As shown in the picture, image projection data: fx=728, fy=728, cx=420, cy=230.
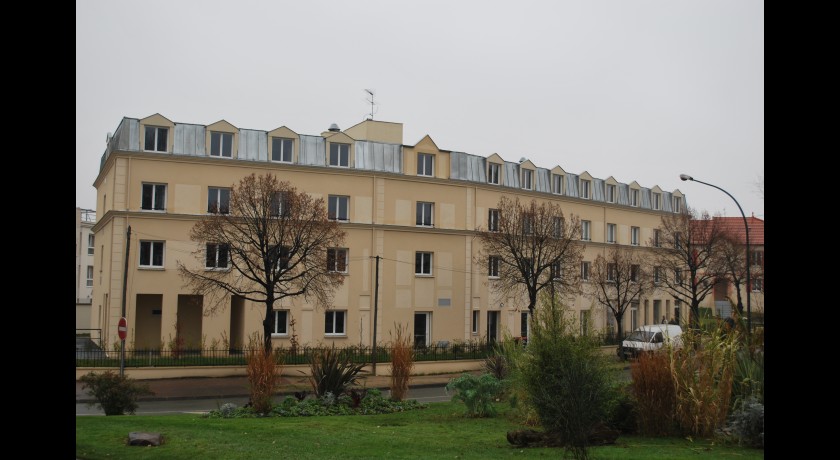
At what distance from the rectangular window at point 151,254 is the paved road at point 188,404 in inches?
452

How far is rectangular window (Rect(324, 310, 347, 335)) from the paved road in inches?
418

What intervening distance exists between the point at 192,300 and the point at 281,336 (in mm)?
4606

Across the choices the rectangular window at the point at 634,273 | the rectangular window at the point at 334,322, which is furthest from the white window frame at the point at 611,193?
the rectangular window at the point at 334,322

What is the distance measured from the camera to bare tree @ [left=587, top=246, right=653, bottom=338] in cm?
4608

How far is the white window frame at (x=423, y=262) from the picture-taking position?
1597 inches

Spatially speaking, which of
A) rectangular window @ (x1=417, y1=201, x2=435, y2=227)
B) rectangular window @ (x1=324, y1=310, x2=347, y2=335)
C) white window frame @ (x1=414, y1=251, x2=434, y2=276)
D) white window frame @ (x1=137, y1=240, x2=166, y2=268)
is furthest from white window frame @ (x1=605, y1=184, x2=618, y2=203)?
white window frame @ (x1=137, y1=240, x2=166, y2=268)

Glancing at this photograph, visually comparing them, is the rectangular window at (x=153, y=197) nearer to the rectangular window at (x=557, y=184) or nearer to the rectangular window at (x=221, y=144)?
the rectangular window at (x=221, y=144)

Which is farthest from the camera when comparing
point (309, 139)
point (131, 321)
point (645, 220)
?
point (645, 220)

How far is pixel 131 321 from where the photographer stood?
33094 millimetres

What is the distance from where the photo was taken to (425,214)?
136ft

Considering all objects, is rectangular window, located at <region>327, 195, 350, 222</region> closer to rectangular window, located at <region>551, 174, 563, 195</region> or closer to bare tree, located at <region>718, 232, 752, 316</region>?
rectangular window, located at <region>551, 174, 563, 195</region>
